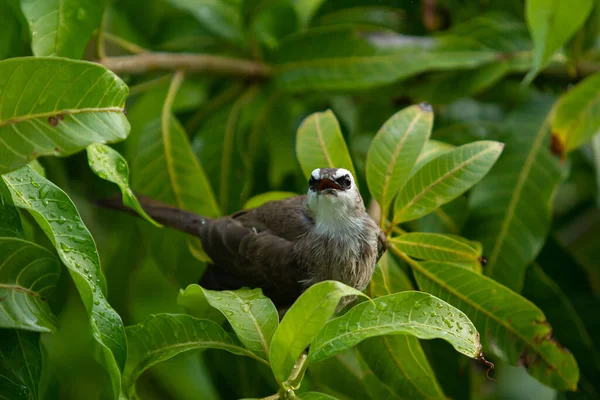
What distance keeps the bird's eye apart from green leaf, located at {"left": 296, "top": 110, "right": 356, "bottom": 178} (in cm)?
10

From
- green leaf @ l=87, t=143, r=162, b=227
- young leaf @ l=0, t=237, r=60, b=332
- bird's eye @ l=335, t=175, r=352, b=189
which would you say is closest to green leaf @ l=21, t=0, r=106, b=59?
green leaf @ l=87, t=143, r=162, b=227

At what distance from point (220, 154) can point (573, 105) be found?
3.95 ft

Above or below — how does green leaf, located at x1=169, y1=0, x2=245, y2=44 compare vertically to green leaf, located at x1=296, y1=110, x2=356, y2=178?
above

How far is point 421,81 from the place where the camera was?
2.71 m

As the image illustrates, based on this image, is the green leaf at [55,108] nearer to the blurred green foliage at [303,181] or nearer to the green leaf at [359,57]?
the blurred green foliage at [303,181]

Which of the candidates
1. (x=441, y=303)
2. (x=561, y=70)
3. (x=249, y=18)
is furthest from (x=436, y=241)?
(x=249, y=18)

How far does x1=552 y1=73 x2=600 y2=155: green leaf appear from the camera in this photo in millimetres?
2234

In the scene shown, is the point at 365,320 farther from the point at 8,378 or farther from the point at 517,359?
the point at 8,378

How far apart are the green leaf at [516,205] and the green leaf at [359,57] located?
35cm

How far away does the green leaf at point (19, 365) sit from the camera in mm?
1455

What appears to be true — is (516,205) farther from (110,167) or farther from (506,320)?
(110,167)

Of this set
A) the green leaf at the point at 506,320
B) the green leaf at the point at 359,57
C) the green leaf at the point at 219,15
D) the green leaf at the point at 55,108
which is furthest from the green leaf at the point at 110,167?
the green leaf at the point at 219,15

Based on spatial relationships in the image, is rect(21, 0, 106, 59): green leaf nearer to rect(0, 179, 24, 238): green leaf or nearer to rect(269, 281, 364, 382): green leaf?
rect(0, 179, 24, 238): green leaf

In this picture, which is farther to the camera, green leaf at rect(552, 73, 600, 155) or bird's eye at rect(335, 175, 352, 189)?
green leaf at rect(552, 73, 600, 155)
